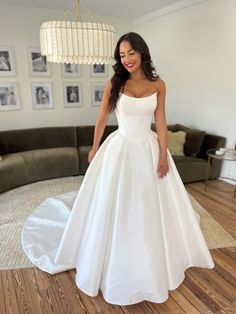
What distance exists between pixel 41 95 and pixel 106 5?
5.89 ft

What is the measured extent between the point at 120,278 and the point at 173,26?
3918 millimetres

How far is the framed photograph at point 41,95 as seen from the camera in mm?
4355

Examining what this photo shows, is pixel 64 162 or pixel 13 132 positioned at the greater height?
pixel 13 132

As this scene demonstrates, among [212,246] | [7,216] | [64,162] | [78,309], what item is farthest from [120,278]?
[64,162]

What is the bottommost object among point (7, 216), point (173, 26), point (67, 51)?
point (7, 216)

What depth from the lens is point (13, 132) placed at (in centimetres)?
410

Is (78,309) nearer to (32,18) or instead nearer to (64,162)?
(64,162)

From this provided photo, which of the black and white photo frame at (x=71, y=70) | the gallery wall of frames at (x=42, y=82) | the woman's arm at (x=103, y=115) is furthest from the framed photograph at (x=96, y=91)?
the woman's arm at (x=103, y=115)

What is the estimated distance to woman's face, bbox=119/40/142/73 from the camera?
1.53 meters

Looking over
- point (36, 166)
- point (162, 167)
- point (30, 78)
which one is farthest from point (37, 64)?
point (162, 167)

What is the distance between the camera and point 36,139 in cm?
425

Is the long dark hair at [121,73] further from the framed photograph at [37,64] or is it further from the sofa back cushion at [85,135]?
the framed photograph at [37,64]

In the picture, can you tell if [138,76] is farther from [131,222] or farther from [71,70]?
[71,70]

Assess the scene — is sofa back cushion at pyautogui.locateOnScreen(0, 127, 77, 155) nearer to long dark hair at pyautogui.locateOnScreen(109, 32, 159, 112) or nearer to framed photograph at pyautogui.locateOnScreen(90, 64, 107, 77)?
framed photograph at pyautogui.locateOnScreen(90, 64, 107, 77)
